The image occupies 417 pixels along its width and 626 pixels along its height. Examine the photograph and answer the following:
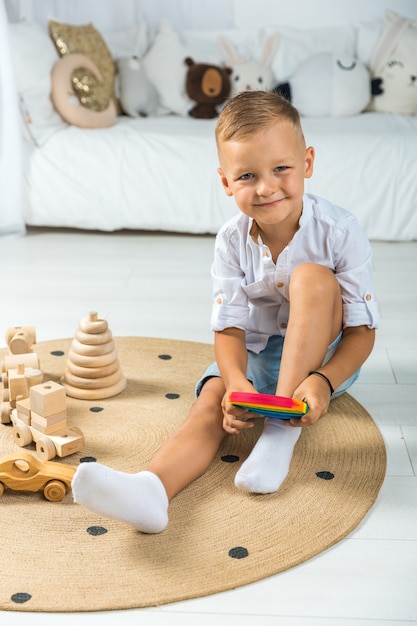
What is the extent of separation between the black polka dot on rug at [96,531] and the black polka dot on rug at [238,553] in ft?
0.59

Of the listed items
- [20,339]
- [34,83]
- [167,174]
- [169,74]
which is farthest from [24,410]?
[169,74]

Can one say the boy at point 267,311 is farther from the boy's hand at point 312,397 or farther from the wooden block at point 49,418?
the wooden block at point 49,418

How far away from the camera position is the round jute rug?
3.33 ft

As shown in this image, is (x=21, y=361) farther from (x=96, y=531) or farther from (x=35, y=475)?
(x=96, y=531)

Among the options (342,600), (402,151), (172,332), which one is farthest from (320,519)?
(402,151)

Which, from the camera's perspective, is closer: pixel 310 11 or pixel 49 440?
pixel 49 440

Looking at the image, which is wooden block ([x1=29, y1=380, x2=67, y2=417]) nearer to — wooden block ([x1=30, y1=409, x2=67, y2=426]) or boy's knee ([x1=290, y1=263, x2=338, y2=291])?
wooden block ([x1=30, y1=409, x2=67, y2=426])

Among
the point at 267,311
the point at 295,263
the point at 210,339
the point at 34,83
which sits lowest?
the point at 210,339

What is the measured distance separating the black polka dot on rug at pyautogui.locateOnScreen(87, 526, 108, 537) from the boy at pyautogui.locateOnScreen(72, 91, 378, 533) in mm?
57

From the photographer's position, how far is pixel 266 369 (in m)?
1.45

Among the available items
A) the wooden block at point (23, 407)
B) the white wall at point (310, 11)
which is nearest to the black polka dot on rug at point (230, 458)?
the wooden block at point (23, 407)

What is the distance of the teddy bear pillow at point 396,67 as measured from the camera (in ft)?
9.94

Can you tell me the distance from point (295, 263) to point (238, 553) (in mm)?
503

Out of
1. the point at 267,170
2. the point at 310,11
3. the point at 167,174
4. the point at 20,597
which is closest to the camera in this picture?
the point at 20,597
